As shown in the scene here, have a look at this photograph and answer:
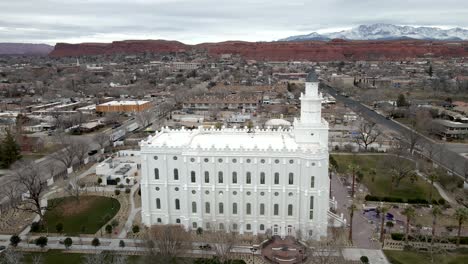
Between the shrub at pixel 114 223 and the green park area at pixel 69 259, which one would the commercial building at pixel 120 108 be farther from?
the green park area at pixel 69 259

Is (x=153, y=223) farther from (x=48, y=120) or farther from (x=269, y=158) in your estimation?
(x=48, y=120)

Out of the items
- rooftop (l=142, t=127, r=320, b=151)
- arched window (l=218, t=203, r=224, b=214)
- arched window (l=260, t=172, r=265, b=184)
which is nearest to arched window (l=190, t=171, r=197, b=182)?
rooftop (l=142, t=127, r=320, b=151)

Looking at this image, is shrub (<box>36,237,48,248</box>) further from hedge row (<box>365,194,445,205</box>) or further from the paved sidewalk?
hedge row (<box>365,194,445,205</box>)

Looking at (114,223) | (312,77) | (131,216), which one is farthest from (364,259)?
(114,223)

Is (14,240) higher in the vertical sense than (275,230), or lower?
higher

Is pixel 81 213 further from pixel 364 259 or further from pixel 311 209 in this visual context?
pixel 364 259
